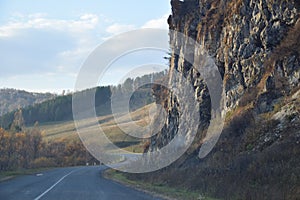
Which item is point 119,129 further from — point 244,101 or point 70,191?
point 70,191

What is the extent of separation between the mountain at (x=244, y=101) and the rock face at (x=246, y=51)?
0.14 feet

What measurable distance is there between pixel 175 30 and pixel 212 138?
51.0 ft

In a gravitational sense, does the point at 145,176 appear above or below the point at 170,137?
below

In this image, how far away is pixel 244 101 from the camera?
22297mm

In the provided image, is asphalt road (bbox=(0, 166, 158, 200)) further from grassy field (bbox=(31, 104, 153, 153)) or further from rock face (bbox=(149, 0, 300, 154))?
grassy field (bbox=(31, 104, 153, 153))

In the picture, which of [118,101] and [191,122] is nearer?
[191,122]

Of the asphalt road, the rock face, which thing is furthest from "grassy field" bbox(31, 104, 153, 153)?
the asphalt road

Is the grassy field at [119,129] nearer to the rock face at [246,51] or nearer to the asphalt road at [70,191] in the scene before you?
the rock face at [246,51]

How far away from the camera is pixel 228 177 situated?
595 inches

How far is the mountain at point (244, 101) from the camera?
551 inches

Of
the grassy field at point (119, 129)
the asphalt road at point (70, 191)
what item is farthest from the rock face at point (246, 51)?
the grassy field at point (119, 129)

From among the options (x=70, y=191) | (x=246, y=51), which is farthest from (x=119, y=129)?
(x=70, y=191)

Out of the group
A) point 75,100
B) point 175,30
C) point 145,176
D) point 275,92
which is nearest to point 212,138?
point 275,92

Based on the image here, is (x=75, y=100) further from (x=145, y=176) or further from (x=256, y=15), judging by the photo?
(x=256, y=15)
